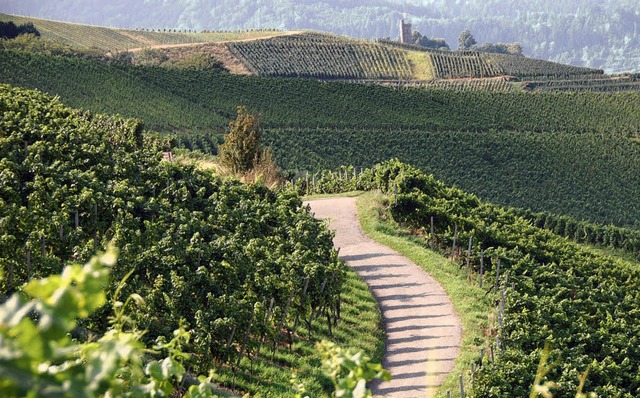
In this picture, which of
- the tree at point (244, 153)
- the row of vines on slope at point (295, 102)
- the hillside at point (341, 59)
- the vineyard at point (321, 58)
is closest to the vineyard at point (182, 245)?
the tree at point (244, 153)

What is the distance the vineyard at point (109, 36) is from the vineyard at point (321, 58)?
888 cm

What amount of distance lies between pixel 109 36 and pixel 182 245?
4308 inches

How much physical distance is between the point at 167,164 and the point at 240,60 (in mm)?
86224

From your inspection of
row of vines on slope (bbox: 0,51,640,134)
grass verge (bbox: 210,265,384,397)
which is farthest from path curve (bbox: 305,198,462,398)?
row of vines on slope (bbox: 0,51,640,134)

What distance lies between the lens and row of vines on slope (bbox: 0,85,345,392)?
15.3 m

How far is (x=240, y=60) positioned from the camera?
108188 millimetres

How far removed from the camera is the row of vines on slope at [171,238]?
50.1 feet

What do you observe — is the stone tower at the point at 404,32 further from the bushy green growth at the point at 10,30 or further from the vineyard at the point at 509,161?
the vineyard at the point at 509,161

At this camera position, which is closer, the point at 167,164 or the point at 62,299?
the point at 62,299

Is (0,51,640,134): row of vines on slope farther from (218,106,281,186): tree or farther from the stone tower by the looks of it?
the stone tower

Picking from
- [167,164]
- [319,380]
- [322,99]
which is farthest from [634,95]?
[319,380]

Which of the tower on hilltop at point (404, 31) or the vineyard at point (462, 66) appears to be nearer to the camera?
the vineyard at point (462, 66)

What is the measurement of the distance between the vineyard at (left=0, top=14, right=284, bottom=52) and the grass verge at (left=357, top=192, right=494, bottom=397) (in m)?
86.7

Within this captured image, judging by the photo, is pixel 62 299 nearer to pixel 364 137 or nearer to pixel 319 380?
pixel 319 380
